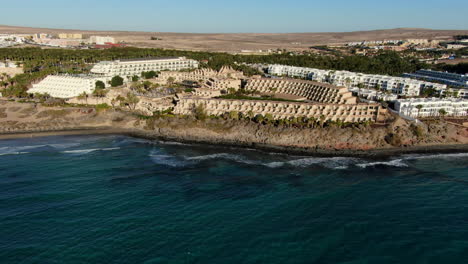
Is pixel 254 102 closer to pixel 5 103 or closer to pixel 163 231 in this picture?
pixel 163 231

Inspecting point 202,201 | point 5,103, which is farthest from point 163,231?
point 5,103

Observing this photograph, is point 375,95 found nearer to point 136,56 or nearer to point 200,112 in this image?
point 200,112

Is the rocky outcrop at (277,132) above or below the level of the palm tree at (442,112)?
below

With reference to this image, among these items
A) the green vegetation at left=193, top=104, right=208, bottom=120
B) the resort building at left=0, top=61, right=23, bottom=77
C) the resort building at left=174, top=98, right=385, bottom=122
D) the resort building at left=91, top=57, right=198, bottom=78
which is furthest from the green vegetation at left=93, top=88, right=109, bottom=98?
the resort building at left=0, top=61, right=23, bottom=77

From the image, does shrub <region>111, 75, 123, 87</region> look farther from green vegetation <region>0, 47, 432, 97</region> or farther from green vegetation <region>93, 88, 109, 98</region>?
green vegetation <region>0, 47, 432, 97</region>

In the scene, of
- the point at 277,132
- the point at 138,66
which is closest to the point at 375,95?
the point at 277,132

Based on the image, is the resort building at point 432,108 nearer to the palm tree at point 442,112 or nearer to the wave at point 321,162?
the palm tree at point 442,112

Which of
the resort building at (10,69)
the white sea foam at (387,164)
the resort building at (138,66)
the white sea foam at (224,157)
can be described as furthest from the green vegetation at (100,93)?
the white sea foam at (387,164)
